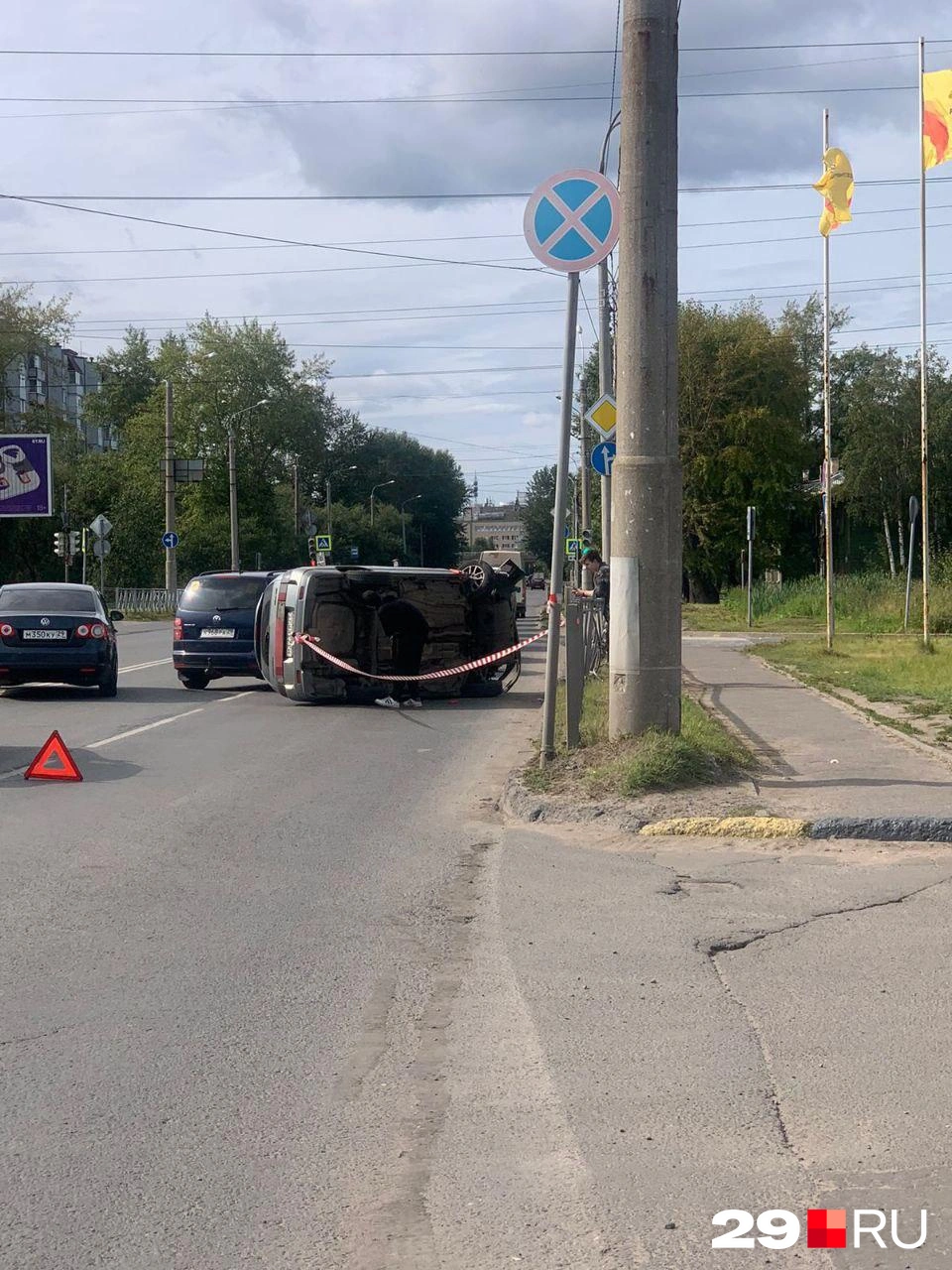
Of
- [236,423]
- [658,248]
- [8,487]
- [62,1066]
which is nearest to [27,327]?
[236,423]

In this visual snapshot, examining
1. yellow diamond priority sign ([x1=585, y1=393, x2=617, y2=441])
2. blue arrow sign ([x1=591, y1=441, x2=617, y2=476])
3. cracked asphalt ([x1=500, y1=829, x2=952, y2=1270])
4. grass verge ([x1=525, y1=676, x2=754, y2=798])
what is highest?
yellow diamond priority sign ([x1=585, y1=393, x2=617, y2=441])

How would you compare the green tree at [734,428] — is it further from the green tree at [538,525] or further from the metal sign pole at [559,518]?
the green tree at [538,525]

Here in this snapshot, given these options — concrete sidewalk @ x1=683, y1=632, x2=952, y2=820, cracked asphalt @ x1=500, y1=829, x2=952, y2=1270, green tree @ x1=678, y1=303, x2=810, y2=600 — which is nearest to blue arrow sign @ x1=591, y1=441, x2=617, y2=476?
concrete sidewalk @ x1=683, y1=632, x2=952, y2=820

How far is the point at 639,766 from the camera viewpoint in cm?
964

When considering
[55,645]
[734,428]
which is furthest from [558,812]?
[734,428]

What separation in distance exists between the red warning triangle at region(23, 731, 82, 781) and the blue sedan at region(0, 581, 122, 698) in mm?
7076

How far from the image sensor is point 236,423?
91188 mm

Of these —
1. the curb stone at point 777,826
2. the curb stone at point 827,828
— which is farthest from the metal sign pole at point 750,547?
the curb stone at point 827,828

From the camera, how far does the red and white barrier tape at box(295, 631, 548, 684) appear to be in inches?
675

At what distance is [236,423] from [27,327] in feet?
74.1

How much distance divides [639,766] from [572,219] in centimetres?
391

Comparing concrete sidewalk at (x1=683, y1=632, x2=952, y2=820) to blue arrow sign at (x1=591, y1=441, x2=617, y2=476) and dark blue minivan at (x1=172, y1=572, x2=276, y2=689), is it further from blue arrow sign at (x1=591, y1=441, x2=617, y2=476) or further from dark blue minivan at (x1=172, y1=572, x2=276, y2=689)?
dark blue minivan at (x1=172, y1=572, x2=276, y2=689)

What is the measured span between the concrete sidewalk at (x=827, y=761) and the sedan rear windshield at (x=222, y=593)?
6796mm

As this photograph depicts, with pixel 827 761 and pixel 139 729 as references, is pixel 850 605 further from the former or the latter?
pixel 827 761
